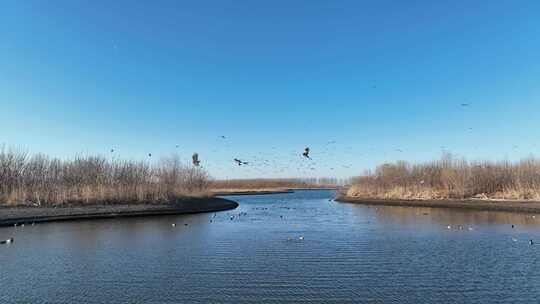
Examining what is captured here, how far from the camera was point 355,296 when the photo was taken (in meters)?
10.6

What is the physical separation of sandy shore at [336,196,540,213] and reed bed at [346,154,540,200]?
3150 mm

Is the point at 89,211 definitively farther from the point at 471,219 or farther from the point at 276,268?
the point at 471,219

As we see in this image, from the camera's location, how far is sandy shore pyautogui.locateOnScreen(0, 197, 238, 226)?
1272 inches

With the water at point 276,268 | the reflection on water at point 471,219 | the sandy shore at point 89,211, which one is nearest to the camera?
the water at point 276,268

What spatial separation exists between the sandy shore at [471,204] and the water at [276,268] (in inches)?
621

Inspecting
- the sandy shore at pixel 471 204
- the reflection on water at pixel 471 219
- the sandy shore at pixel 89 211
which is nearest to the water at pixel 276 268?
the reflection on water at pixel 471 219

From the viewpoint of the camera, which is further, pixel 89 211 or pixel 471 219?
pixel 89 211

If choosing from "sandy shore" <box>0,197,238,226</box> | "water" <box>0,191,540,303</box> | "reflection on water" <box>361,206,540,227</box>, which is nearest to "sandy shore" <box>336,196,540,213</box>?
"reflection on water" <box>361,206,540,227</box>

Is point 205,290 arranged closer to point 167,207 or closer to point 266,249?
point 266,249

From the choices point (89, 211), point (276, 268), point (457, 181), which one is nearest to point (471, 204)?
point (457, 181)

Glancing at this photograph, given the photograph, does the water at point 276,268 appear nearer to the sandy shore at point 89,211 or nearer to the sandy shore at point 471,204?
the sandy shore at point 89,211

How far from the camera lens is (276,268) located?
555 inches

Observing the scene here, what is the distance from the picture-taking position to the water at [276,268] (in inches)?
424

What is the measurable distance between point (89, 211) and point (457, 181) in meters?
47.6
